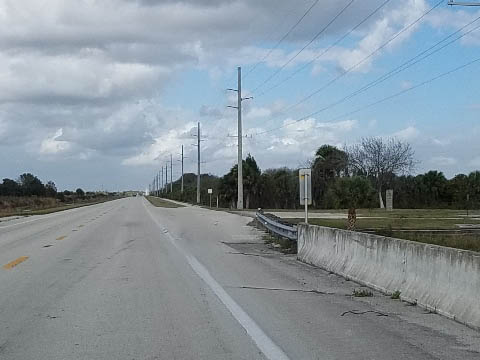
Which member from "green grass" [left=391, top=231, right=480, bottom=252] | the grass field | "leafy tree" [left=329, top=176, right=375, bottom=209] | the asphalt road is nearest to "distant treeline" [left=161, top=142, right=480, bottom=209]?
the grass field

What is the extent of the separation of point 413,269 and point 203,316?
151 inches

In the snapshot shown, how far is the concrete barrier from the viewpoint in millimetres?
9227

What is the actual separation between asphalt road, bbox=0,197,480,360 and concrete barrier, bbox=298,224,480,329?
0.29 m

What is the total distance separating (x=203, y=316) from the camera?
31.5 ft

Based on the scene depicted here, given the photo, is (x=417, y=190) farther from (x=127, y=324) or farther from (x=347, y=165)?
(x=127, y=324)

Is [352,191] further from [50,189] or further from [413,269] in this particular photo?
[50,189]

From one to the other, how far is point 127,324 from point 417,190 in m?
81.8

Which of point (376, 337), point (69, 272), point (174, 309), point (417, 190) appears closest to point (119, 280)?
point (69, 272)

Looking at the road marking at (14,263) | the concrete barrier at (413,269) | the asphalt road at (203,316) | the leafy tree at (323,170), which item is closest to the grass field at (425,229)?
the concrete barrier at (413,269)

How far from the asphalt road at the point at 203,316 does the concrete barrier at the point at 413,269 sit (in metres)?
0.29

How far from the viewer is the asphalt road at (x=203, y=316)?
7574mm

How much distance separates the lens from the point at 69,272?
15008mm

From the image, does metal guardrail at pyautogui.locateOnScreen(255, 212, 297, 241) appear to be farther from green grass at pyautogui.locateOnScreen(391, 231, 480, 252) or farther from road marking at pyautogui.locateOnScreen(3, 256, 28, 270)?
A: road marking at pyautogui.locateOnScreen(3, 256, 28, 270)

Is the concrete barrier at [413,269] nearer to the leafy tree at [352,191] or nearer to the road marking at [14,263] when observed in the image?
the road marking at [14,263]
